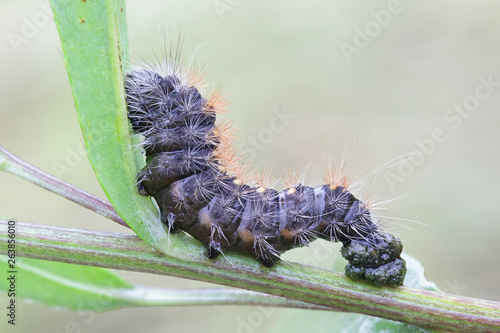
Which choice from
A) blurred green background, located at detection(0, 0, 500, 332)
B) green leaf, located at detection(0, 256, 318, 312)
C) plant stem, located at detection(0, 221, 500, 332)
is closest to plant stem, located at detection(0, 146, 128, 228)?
plant stem, located at detection(0, 221, 500, 332)

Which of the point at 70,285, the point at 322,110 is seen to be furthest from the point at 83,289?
the point at 322,110

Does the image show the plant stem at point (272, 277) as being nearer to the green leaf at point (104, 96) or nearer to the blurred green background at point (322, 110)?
the green leaf at point (104, 96)

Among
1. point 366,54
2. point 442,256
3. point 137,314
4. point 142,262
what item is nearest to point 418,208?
point 442,256

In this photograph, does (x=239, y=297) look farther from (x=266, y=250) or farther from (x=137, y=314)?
(x=137, y=314)

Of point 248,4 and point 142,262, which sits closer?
point 142,262

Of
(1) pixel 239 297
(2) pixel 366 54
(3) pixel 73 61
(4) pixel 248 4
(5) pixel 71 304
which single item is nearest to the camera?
(3) pixel 73 61

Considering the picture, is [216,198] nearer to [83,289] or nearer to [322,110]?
[83,289]
